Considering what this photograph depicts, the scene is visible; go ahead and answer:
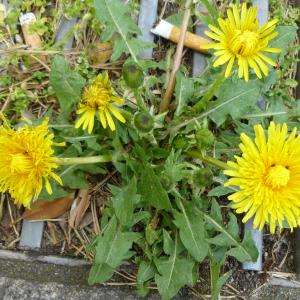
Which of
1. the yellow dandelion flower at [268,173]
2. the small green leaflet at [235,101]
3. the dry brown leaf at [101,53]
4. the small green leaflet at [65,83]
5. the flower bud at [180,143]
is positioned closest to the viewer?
the yellow dandelion flower at [268,173]

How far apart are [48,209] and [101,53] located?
0.93m

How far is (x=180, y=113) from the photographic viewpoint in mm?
2600

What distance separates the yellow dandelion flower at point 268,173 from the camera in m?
2.00

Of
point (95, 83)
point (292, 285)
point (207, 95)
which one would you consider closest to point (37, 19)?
point (95, 83)

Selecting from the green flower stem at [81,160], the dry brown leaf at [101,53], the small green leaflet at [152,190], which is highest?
the dry brown leaf at [101,53]

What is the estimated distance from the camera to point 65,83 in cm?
238

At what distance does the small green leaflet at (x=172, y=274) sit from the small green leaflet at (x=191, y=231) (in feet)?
0.29

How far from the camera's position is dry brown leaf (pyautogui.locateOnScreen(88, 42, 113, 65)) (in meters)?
2.85

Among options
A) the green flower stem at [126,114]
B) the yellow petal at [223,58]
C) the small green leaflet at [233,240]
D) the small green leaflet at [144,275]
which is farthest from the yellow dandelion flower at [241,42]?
the small green leaflet at [144,275]

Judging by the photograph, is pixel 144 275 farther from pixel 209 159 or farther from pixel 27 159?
pixel 27 159

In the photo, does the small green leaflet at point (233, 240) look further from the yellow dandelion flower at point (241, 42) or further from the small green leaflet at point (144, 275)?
the yellow dandelion flower at point (241, 42)

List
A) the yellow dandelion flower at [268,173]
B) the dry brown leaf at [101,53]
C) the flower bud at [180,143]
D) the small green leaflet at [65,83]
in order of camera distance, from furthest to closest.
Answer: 1. the dry brown leaf at [101,53]
2. the flower bud at [180,143]
3. the small green leaflet at [65,83]
4. the yellow dandelion flower at [268,173]

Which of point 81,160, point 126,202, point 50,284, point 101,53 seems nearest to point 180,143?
point 126,202

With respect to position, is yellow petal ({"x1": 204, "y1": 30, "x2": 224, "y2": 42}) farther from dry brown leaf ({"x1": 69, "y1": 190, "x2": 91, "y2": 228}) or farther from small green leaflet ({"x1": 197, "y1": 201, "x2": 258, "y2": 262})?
dry brown leaf ({"x1": 69, "y1": 190, "x2": 91, "y2": 228})
